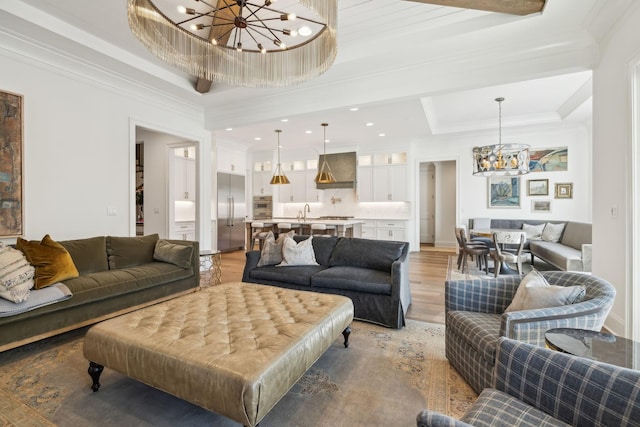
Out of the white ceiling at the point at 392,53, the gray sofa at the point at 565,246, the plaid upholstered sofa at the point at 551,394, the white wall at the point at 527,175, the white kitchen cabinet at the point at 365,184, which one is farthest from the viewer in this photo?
the white kitchen cabinet at the point at 365,184

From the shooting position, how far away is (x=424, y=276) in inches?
206

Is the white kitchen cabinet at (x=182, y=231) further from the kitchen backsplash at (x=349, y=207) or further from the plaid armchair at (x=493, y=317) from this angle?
the plaid armchair at (x=493, y=317)

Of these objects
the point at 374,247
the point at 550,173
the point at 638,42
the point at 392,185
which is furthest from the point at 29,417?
the point at 550,173

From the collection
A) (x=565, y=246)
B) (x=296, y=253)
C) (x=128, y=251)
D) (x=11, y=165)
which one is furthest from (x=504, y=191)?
(x=11, y=165)

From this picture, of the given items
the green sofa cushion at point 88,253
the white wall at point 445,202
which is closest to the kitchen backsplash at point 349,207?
the white wall at point 445,202

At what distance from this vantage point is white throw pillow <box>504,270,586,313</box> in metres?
1.80

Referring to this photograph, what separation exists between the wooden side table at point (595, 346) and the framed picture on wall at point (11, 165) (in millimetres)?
4718

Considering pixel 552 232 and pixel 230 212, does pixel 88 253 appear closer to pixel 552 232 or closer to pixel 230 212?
pixel 230 212

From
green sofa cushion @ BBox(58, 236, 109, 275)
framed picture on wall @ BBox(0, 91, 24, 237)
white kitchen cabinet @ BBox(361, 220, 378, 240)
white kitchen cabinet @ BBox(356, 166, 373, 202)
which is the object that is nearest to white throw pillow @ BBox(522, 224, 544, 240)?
white kitchen cabinet @ BBox(361, 220, 378, 240)

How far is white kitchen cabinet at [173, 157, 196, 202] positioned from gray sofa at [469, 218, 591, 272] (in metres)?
6.02

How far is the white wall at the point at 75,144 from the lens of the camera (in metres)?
3.33

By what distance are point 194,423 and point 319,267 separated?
7.26 ft

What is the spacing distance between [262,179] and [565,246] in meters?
7.88

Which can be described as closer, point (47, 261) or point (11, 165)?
point (47, 261)
